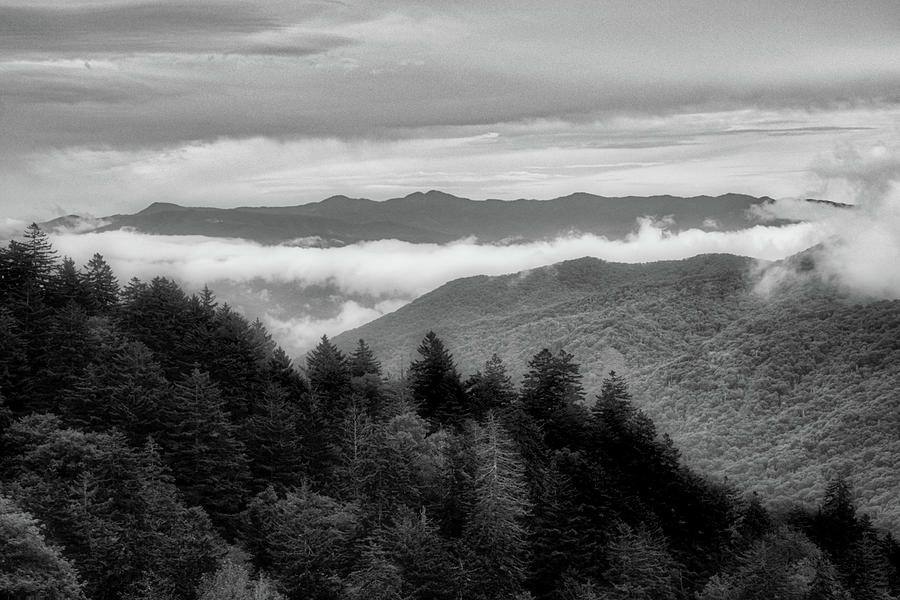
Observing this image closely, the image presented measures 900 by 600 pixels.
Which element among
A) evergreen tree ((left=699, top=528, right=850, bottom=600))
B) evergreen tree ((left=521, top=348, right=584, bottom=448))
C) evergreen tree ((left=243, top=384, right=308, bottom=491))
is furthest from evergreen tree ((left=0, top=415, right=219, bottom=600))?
Result: evergreen tree ((left=521, top=348, right=584, bottom=448))

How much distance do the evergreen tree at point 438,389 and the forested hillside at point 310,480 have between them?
207 millimetres

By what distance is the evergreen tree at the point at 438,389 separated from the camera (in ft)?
194

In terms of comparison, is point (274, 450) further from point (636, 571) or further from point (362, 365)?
point (362, 365)

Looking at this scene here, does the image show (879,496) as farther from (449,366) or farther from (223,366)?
(223,366)

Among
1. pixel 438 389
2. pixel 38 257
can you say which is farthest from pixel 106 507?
pixel 438 389

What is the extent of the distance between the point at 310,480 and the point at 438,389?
1964 cm

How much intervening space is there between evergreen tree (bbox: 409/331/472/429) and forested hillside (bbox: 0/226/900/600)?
0.68ft

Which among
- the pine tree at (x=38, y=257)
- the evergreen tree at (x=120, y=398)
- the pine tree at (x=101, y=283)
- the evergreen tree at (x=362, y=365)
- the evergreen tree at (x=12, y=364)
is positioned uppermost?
the pine tree at (x=38, y=257)

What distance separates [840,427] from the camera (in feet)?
514


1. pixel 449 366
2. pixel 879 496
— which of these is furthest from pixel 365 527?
pixel 879 496

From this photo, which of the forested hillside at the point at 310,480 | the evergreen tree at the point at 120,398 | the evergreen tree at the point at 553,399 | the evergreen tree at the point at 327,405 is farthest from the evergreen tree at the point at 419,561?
the evergreen tree at the point at 553,399

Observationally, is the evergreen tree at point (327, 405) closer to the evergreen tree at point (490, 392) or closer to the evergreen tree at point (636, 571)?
the evergreen tree at point (490, 392)

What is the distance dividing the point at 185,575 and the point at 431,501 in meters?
13.9

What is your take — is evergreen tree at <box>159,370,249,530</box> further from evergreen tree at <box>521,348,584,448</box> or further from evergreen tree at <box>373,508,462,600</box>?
evergreen tree at <box>521,348,584,448</box>
